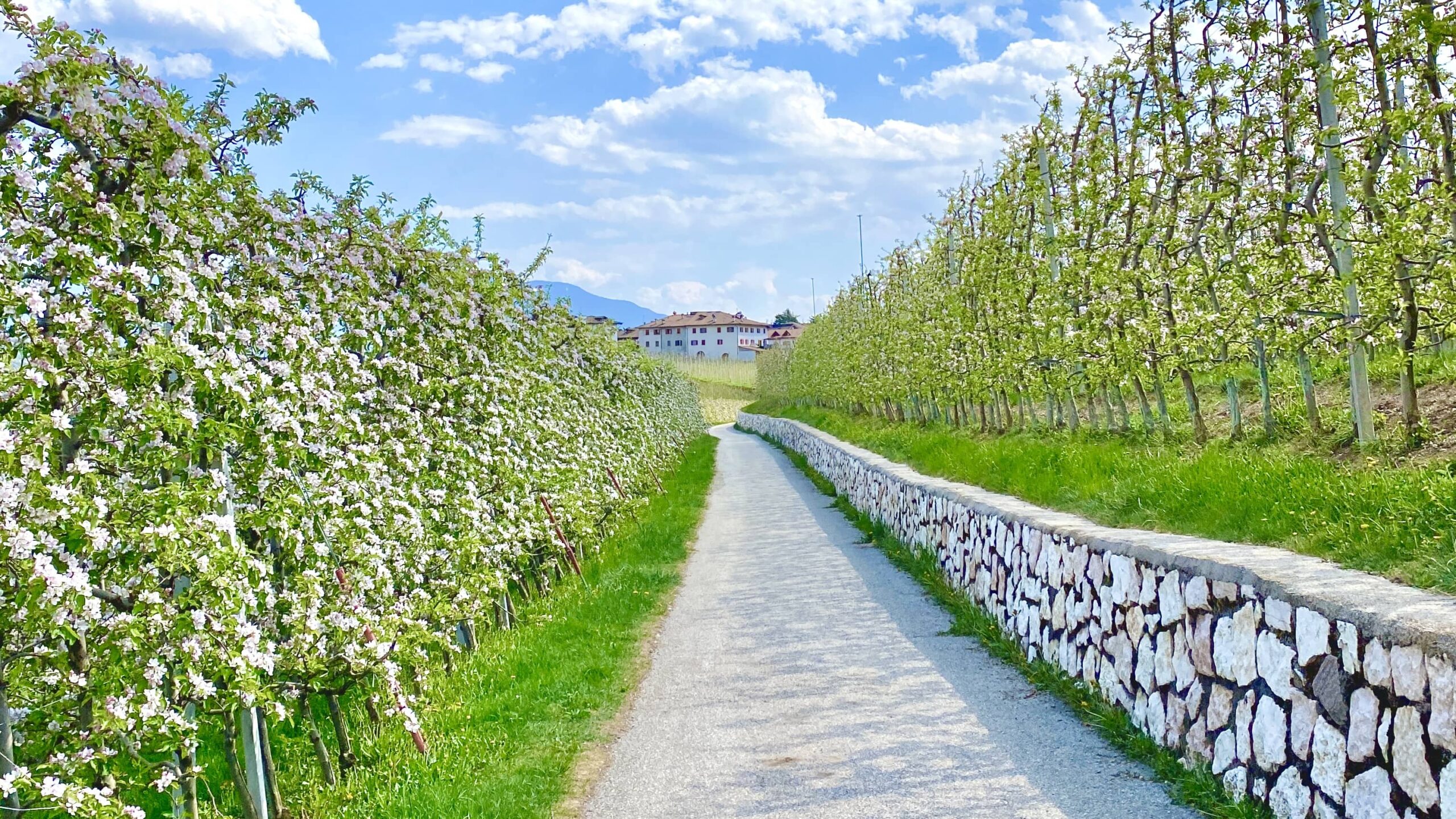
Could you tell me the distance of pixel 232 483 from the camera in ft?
14.2

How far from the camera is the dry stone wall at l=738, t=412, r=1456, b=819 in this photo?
299 cm

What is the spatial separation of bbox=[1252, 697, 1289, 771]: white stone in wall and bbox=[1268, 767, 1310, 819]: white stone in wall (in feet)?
0.19

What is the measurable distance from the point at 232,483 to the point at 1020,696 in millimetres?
4326

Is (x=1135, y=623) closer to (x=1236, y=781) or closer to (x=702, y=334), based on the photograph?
(x=1236, y=781)

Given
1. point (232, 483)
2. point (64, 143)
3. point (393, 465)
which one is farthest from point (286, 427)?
point (393, 465)

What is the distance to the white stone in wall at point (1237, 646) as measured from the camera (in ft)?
12.5

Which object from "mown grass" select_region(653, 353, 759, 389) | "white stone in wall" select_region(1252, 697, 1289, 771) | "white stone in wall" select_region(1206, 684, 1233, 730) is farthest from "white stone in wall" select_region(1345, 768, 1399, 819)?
"mown grass" select_region(653, 353, 759, 389)

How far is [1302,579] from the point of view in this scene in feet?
12.2

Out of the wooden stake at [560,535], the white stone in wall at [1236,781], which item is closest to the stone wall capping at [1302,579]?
the white stone in wall at [1236,781]

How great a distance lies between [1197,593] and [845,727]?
1.99 meters

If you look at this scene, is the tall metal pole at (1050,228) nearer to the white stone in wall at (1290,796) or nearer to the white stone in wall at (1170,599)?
the white stone in wall at (1170,599)

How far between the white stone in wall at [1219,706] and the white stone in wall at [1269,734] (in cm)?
20

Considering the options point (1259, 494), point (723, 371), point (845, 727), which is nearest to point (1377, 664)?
point (1259, 494)

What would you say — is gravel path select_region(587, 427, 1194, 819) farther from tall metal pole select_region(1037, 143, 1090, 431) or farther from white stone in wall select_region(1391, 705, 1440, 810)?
tall metal pole select_region(1037, 143, 1090, 431)
